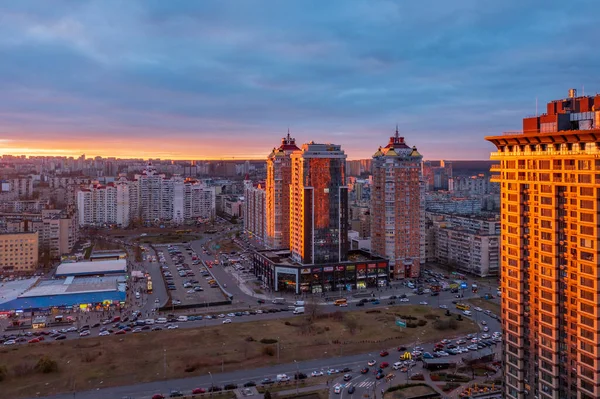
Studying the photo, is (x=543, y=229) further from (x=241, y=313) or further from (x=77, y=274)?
(x=77, y=274)

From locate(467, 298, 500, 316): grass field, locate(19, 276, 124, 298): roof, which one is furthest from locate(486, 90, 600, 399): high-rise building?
locate(19, 276, 124, 298): roof

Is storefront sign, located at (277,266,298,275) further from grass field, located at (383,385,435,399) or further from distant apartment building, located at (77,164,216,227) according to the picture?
distant apartment building, located at (77,164,216,227)

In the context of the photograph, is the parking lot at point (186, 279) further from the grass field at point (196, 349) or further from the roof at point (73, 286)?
the grass field at point (196, 349)

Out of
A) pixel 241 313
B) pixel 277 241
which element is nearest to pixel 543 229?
pixel 241 313

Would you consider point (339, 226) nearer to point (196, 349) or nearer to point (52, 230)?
point (196, 349)

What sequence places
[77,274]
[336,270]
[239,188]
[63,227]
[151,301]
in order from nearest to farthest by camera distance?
[151,301], [336,270], [77,274], [63,227], [239,188]

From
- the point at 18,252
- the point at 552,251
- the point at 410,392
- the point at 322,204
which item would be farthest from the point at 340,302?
the point at 18,252

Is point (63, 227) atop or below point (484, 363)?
atop
